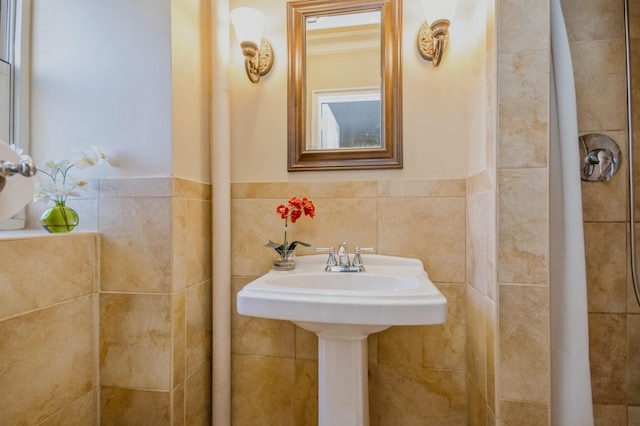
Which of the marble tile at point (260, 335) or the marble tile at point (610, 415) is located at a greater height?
the marble tile at point (260, 335)

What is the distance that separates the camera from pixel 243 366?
132 centimetres

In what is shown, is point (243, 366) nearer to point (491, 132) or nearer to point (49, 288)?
point (49, 288)

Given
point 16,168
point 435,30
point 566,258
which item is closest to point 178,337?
point 16,168

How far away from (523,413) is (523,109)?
896 millimetres

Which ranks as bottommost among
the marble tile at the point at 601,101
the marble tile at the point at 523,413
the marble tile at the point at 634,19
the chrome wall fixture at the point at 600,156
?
the marble tile at the point at 523,413

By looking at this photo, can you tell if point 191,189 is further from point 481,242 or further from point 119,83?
point 481,242

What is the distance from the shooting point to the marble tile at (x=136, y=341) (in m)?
1.04

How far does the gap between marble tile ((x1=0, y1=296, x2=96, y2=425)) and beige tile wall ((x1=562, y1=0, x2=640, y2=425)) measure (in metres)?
1.75

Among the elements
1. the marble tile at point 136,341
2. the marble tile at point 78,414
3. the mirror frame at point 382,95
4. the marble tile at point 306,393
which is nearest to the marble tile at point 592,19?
the mirror frame at point 382,95

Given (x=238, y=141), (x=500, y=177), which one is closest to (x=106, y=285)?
(x=238, y=141)

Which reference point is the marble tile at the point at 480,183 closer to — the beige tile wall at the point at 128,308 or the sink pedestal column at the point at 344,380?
the sink pedestal column at the point at 344,380

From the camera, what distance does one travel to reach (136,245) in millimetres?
1062

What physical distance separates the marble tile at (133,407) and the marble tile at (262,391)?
331 millimetres

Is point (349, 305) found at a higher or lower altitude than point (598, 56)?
lower
